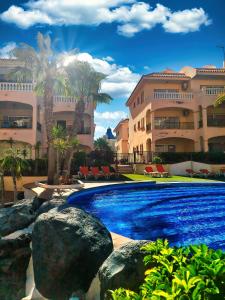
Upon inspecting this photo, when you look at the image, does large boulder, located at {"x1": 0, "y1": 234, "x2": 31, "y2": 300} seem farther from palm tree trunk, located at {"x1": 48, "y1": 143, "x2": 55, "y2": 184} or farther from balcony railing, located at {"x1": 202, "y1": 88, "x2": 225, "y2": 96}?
balcony railing, located at {"x1": 202, "y1": 88, "x2": 225, "y2": 96}

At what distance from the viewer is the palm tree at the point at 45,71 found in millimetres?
20750

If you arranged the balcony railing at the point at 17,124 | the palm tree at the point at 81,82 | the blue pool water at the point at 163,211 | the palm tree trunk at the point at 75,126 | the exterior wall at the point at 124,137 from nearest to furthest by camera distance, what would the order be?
the blue pool water at the point at 163,211 → the palm tree trunk at the point at 75,126 → the palm tree at the point at 81,82 → the balcony railing at the point at 17,124 → the exterior wall at the point at 124,137

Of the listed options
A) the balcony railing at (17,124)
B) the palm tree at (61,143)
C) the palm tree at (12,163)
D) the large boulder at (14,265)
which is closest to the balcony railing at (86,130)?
the balcony railing at (17,124)

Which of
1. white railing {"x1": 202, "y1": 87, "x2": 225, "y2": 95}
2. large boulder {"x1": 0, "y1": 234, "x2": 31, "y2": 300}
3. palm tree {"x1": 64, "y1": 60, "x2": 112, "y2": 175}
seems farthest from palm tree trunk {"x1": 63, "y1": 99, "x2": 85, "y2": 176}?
white railing {"x1": 202, "y1": 87, "x2": 225, "y2": 95}

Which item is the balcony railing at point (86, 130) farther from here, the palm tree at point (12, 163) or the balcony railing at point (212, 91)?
the palm tree at point (12, 163)

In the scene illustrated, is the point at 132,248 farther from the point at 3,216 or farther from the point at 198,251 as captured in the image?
the point at 3,216

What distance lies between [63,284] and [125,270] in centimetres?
163

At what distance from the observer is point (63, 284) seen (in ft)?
18.3

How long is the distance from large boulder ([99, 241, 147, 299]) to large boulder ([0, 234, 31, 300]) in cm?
269

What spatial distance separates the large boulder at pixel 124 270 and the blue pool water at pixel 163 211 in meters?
3.69

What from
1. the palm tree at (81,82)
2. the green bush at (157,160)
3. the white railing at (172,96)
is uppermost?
the white railing at (172,96)

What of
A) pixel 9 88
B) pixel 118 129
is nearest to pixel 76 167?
pixel 9 88

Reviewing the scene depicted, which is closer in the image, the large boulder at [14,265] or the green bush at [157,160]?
the large boulder at [14,265]

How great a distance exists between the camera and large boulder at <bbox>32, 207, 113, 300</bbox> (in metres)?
5.59
